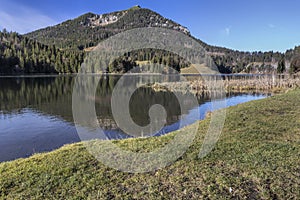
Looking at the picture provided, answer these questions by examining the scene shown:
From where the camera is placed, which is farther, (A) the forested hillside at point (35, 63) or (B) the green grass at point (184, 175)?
(A) the forested hillside at point (35, 63)

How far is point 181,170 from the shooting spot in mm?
7508

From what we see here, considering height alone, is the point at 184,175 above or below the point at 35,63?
below

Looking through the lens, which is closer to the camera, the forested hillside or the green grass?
the green grass

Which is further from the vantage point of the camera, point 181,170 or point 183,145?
point 183,145

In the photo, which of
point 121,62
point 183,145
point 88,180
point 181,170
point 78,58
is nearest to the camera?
point 88,180

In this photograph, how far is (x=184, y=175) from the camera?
7.13 m

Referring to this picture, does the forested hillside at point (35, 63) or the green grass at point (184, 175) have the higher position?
the forested hillside at point (35, 63)

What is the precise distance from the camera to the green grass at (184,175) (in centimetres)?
622

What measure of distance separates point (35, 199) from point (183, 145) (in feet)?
19.1

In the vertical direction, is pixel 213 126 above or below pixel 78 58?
below

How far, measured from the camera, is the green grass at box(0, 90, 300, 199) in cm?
622

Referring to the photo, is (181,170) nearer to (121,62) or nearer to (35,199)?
(35,199)

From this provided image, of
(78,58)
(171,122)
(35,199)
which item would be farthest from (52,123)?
(78,58)

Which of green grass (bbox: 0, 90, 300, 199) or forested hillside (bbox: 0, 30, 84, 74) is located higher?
forested hillside (bbox: 0, 30, 84, 74)
